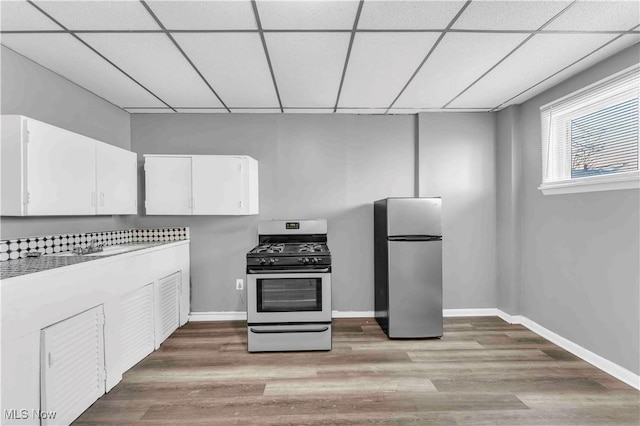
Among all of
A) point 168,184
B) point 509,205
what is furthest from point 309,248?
point 509,205

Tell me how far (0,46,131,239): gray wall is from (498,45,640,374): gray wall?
4.25m

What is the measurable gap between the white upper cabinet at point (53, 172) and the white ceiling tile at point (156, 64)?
2.11 feet

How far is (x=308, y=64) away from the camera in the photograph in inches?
99.5

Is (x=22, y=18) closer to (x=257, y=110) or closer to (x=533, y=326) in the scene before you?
(x=257, y=110)

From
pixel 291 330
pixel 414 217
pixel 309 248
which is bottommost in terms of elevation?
pixel 291 330

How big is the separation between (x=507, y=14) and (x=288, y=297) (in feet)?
8.47

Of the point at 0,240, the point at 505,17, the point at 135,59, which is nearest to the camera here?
the point at 505,17

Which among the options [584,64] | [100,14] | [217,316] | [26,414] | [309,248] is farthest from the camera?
[217,316]

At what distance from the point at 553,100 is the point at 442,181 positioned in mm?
1271

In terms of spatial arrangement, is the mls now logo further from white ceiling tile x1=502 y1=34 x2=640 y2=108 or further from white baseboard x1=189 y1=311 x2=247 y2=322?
white ceiling tile x1=502 y1=34 x2=640 y2=108

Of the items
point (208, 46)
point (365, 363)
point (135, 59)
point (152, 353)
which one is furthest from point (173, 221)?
point (365, 363)

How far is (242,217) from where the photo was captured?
151 inches

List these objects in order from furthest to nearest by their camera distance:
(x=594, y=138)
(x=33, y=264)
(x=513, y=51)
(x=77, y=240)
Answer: (x=77, y=240) < (x=594, y=138) < (x=513, y=51) < (x=33, y=264)

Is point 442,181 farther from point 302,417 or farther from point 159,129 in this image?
point 159,129
